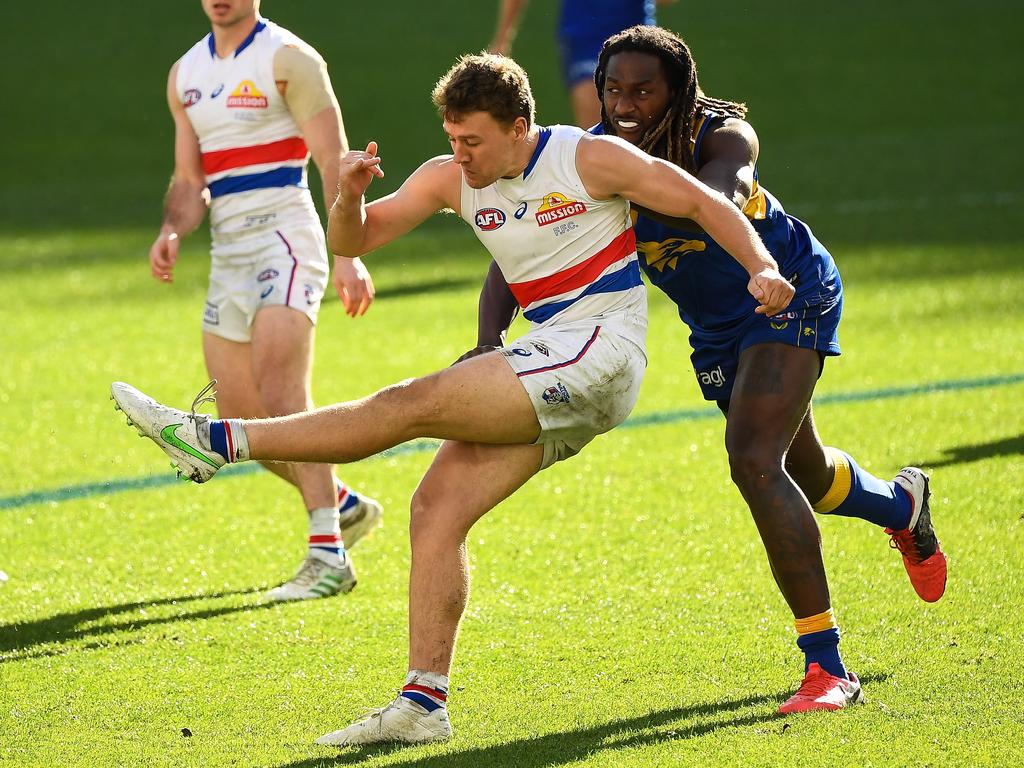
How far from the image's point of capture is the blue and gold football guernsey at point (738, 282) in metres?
4.63

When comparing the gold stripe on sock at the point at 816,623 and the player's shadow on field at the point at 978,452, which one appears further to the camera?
the player's shadow on field at the point at 978,452

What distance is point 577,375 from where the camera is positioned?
13.9ft

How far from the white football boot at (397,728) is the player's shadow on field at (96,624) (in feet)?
4.40

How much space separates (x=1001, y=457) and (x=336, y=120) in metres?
3.35

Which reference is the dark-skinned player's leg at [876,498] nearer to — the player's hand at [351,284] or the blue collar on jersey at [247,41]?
the player's hand at [351,284]

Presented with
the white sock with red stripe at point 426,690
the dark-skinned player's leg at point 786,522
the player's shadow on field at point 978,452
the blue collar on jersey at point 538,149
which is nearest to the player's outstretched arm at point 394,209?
the blue collar on jersey at point 538,149

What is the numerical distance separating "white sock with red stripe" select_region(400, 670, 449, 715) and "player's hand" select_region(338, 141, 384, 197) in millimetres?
1368

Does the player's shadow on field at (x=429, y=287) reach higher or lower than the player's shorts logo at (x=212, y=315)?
lower

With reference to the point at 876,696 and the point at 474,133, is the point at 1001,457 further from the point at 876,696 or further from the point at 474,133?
the point at 474,133

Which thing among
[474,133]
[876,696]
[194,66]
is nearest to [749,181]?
[474,133]

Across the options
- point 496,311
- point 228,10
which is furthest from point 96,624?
point 228,10

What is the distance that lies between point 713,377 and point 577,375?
0.80m

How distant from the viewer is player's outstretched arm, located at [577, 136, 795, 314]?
4.18m

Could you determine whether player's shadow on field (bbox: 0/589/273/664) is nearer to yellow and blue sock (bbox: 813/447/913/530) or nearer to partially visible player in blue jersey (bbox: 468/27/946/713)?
partially visible player in blue jersey (bbox: 468/27/946/713)
